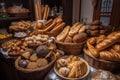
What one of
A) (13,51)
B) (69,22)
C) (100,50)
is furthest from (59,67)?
(69,22)

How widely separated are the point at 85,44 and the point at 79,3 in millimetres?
1289

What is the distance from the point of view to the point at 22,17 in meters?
1.72

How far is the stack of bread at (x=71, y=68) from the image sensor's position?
2.48ft

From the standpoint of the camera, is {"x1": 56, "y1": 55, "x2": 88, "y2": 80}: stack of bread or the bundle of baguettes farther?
the bundle of baguettes

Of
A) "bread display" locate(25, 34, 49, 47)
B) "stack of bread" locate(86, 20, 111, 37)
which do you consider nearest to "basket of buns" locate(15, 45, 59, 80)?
"bread display" locate(25, 34, 49, 47)

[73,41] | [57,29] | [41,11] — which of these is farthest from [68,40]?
[41,11]

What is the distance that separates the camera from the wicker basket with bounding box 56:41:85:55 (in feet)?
3.30

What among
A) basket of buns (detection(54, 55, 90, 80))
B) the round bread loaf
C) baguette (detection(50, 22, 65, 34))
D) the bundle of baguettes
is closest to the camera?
basket of buns (detection(54, 55, 90, 80))

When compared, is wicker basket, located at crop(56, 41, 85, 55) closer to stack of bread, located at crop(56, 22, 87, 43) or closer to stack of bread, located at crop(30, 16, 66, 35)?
stack of bread, located at crop(56, 22, 87, 43)

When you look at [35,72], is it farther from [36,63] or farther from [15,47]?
[15,47]

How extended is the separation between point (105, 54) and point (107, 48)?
0.09 meters

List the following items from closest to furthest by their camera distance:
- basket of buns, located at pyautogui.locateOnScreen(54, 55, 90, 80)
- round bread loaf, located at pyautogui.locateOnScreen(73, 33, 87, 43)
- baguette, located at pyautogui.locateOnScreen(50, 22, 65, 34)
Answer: basket of buns, located at pyautogui.locateOnScreen(54, 55, 90, 80), round bread loaf, located at pyautogui.locateOnScreen(73, 33, 87, 43), baguette, located at pyautogui.locateOnScreen(50, 22, 65, 34)

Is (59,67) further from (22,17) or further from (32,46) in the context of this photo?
(22,17)

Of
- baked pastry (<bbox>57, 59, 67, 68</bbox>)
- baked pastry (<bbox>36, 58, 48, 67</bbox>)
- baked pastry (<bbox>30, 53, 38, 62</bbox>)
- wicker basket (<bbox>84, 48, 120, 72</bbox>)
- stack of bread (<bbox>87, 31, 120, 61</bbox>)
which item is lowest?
wicker basket (<bbox>84, 48, 120, 72</bbox>)
